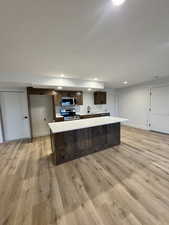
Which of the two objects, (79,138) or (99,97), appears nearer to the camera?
(79,138)

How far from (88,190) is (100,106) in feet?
16.9

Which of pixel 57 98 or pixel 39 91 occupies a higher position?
pixel 39 91

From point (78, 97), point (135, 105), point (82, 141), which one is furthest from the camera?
point (135, 105)

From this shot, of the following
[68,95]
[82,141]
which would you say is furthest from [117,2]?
[68,95]

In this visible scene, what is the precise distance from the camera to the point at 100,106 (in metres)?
6.51

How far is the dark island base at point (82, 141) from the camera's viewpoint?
8.45 ft

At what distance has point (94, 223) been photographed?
125 cm

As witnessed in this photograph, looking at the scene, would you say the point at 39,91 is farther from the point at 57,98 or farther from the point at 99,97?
the point at 99,97

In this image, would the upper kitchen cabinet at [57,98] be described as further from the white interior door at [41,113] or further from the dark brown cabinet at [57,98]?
the white interior door at [41,113]

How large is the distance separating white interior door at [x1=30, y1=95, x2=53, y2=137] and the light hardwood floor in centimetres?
196

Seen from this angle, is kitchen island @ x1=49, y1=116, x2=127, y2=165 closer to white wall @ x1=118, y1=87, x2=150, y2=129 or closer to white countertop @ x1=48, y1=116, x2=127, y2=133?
white countertop @ x1=48, y1=116, x2=127, y2=133

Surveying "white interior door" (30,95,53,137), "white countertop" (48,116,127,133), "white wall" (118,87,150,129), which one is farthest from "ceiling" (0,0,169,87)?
"white wall" (118,87,150,129)

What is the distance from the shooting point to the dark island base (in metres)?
2.57

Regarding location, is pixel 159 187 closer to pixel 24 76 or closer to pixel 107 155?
pixel 107 155
